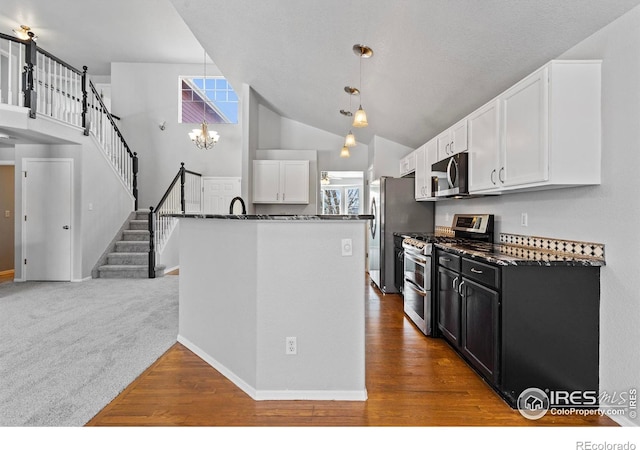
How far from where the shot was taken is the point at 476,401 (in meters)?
2.38

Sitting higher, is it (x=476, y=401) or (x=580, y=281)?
(x=580, y=281)

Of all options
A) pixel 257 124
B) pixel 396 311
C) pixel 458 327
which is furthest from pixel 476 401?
pixel 257 124

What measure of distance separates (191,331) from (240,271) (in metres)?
1.17

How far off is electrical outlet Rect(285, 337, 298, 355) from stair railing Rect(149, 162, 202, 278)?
15.4 feet

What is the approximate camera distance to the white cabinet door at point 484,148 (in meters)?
2.93

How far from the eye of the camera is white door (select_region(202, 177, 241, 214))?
342 inches

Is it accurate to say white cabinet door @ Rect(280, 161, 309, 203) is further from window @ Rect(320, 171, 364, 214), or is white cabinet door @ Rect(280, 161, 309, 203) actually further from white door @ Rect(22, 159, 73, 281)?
white door @ Rect(22, 159, 73, 281)

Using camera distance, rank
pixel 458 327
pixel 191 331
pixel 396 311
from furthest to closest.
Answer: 1. pixel 396 311
2. pixel 191 331
3. pixel 458 327

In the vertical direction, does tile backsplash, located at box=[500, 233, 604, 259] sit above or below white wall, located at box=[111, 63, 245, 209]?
below

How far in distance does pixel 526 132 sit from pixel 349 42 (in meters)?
2.18

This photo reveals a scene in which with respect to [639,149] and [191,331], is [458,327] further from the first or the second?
[191,331]

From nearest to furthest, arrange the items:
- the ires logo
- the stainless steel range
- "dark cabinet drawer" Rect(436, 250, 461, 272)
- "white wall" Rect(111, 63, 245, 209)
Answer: the ires logo, "dark cabinet drawer" Rect(436, 250, 461, 272), the stainless steel range, "white wall" Rect(111, 63, 245, 209)

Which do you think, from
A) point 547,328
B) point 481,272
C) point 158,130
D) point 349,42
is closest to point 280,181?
point 349,42
